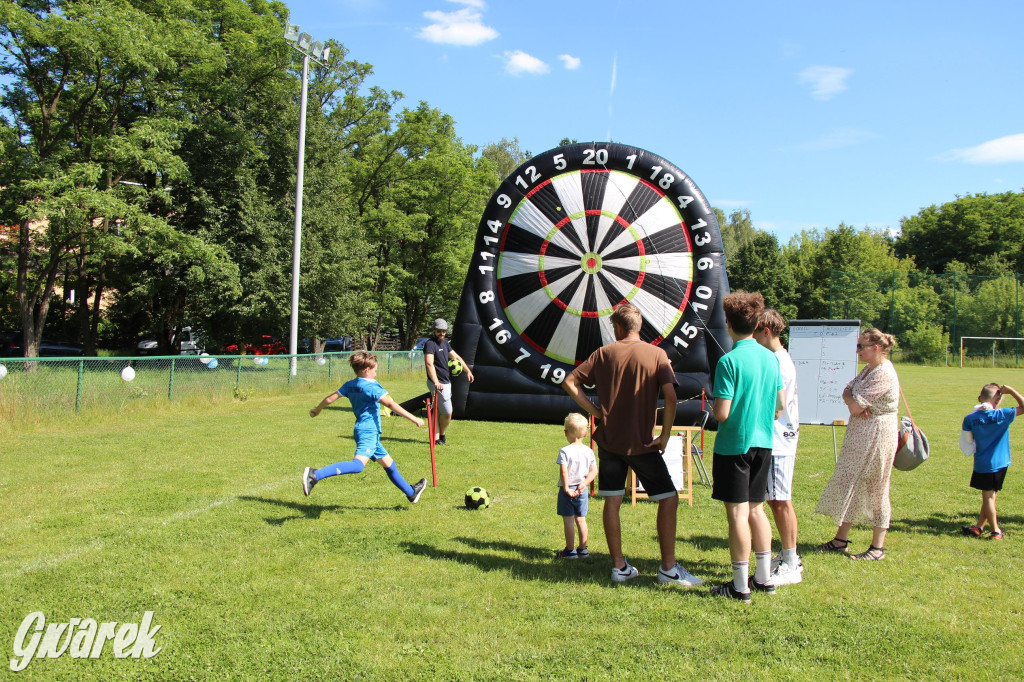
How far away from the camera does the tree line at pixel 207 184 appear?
20.3m

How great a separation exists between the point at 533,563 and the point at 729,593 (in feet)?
4.35

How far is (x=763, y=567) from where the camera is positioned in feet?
14.7

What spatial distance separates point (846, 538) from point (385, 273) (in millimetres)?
29657

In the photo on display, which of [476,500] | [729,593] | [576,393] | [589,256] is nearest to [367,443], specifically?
[476,500]

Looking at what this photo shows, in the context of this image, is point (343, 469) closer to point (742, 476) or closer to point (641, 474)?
point (641, 474)

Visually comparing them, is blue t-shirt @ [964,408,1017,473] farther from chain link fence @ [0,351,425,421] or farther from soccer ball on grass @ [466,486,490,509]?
chain link fence @ [0,351,425,421]

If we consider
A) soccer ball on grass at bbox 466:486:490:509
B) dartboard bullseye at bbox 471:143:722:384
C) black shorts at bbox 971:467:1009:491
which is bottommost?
soccer ball on grass at bbox 466:486:490:509

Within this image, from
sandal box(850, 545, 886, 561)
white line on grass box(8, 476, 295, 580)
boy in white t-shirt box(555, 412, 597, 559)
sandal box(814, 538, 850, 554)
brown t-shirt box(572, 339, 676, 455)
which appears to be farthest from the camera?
sandal box(814, 538, 850, 554)

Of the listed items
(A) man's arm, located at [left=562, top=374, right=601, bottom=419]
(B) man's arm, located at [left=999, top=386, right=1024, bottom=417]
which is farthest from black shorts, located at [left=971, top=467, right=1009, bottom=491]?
A: (A) man's arm, located at [left=562, top=374, right=601, bottom=419]

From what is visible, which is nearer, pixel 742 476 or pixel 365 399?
pixel 742 476

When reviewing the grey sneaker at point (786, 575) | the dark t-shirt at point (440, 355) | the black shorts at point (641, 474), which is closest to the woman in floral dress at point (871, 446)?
the grey sneaker at point (786, 575)

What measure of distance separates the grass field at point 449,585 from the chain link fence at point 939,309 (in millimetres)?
34265

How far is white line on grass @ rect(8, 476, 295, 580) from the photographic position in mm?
4836

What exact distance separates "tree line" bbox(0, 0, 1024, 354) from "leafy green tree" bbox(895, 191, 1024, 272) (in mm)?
47077
